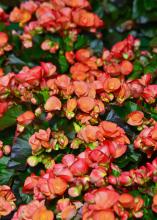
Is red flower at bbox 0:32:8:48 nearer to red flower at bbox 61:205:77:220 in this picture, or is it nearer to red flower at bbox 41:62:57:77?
red flower at bbox 41:62:57:77

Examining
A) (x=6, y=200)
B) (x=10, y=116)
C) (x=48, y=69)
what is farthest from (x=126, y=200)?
(x=48, y=69)

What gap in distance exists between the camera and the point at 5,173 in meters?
1.66

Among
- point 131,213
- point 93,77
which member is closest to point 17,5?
point 93,77

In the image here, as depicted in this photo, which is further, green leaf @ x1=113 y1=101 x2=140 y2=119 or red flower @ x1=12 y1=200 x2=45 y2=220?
green leaf @ x1=113 y1=101 x2=140 y2=119

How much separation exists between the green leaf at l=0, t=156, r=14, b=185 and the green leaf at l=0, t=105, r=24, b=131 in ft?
0.32

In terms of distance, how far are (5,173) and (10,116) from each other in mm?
179

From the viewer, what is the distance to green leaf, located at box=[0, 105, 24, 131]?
1.69m

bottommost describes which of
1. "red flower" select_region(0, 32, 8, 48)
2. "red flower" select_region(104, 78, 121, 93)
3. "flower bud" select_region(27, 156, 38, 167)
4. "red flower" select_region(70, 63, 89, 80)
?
"flower bud" select_region(27, 156, 38, 167)

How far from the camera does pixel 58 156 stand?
160 cm

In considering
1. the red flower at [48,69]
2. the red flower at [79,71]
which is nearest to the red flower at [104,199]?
the red flower at [48,69]

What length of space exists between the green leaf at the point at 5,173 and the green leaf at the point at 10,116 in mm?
97

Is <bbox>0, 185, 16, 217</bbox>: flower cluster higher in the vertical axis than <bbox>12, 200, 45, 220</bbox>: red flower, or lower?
lower

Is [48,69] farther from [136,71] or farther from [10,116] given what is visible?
[136,71]

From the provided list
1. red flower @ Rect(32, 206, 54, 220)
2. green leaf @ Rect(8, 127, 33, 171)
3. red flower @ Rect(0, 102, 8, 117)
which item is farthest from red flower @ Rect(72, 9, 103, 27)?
red flower @ Rect(32, 206, 54, 220)
